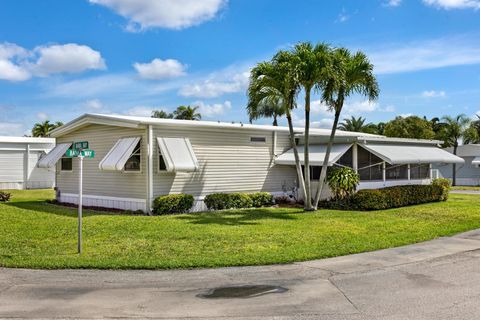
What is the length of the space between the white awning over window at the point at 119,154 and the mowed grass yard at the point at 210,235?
1.68 meters

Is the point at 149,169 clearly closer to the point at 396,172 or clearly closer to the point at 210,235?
the point at 210,235

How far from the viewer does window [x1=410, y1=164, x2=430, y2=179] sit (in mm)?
20734

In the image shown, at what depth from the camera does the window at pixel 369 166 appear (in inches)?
736

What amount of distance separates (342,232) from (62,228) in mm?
7674

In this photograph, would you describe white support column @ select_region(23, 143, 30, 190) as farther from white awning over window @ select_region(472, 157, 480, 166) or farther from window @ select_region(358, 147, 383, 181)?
white awning over window @ select_region(472, 157, 480, 166)

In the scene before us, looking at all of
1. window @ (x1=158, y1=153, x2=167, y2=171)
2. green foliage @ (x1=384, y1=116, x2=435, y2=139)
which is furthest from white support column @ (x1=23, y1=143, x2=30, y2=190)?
green foliage @ (x1=384, y1=116, x2=435, y2=139)

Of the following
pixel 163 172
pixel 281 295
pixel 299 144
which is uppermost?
pixel 299 144

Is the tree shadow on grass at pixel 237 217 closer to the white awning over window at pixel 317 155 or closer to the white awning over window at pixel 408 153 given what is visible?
the white awning over window at pixel 317 155

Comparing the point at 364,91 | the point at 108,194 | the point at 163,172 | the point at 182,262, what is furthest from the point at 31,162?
the point at 182,262

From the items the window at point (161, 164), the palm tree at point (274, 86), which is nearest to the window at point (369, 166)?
the palm tree at point (274, 86)

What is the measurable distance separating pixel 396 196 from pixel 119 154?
1079 centimetres

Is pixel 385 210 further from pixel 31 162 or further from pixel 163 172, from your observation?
pixel 31 162

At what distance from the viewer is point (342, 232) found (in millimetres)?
12094

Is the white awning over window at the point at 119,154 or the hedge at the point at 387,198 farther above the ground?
the white awning over window at the point at 119,154
